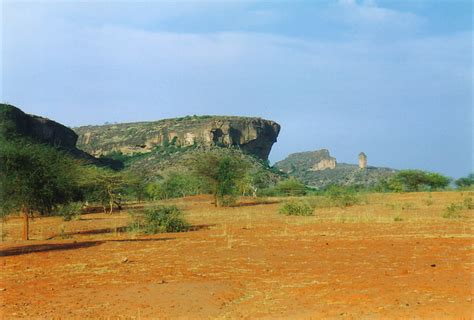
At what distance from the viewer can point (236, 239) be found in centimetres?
2220

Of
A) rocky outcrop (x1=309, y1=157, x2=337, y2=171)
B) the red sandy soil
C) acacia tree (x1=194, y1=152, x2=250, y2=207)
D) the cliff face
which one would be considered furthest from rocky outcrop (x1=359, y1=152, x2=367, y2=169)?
the red sandy soil

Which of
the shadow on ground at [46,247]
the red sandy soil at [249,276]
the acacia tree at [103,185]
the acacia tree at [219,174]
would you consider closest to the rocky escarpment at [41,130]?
the acacia tree at [103,185]

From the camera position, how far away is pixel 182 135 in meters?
122

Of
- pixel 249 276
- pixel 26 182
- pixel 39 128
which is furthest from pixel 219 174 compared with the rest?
pixel 39 128

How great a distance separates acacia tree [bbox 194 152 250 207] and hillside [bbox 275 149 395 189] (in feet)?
223

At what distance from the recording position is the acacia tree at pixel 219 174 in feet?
170

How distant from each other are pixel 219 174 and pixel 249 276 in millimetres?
38569

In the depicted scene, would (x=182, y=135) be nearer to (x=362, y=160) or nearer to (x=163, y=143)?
(x=163, y=143)

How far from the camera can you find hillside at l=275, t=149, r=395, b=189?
435 feet

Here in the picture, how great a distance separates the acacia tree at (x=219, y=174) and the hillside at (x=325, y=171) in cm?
6805

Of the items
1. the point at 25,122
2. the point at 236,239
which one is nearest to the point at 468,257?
the point at 236,239

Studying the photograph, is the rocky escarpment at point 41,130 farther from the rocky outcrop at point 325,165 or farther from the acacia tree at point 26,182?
the rocky outcrop at point 325,165

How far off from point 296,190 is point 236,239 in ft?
194

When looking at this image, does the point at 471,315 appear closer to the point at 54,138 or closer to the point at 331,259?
the point at 331,259
